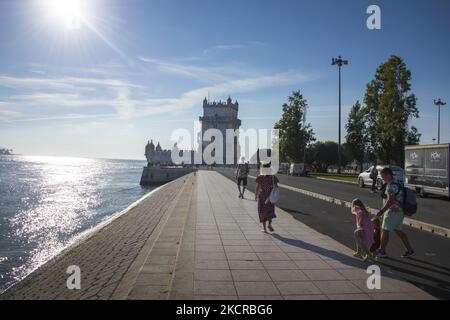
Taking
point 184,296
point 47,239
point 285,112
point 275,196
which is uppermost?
point 285,112

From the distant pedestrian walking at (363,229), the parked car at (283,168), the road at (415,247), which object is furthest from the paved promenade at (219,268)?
the parked car at (283,168)

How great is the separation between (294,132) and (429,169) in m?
44.8

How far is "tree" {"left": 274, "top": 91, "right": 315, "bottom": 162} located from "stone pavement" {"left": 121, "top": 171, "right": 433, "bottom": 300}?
56.9 meters

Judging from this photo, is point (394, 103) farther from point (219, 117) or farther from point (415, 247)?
point (219, 117)

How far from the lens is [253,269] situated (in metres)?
7.04

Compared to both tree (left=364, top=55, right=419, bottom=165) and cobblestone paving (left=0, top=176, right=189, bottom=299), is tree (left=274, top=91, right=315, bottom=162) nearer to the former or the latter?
tree (left=364, top=55, right=419, bottom=165)

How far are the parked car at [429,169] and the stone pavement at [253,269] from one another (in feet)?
44.2

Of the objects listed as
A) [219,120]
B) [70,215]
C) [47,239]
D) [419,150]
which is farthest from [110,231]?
[219,120]

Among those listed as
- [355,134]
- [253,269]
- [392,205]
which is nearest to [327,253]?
[392,205]

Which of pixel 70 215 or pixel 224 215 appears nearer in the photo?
pixel 224 215

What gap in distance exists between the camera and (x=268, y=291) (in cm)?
586

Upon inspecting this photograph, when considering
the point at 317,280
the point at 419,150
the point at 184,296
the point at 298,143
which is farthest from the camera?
the point at 298,143

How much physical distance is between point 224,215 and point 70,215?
1848cm

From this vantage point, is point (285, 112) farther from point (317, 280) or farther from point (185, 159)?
point (185, 159)
